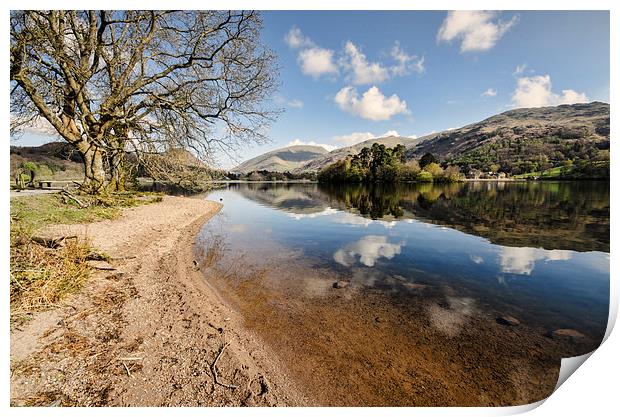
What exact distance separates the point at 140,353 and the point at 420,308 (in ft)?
18.2

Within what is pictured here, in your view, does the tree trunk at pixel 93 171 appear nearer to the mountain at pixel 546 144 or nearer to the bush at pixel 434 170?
the mountain at pixel 546 144

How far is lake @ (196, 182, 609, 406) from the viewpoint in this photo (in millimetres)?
3688

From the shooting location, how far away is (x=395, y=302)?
607 centimetres

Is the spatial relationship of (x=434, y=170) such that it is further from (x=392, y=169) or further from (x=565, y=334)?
(x=565, y=334)

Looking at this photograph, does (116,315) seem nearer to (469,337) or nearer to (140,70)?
(469,337)

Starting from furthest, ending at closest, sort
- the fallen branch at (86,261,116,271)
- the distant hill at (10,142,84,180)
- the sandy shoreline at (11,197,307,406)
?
the distant hill at (10,142,84,180) → the fallen branch at (86,261,116,271) → the sandy shoreline at (11,197,307,406)

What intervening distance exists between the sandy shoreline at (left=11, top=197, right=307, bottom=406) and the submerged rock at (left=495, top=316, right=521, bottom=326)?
15.2 feet

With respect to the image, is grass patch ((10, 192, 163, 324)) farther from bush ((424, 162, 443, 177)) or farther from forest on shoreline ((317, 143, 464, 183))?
bush ((424, 162, 443, 177))

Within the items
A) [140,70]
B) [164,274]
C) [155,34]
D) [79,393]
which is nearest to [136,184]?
[140,70]

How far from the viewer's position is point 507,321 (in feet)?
17.4

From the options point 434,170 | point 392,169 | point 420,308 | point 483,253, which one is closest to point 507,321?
point 420,308

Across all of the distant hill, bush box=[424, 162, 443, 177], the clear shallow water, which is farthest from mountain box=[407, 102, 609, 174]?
the distant hill

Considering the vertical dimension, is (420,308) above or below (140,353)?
below
